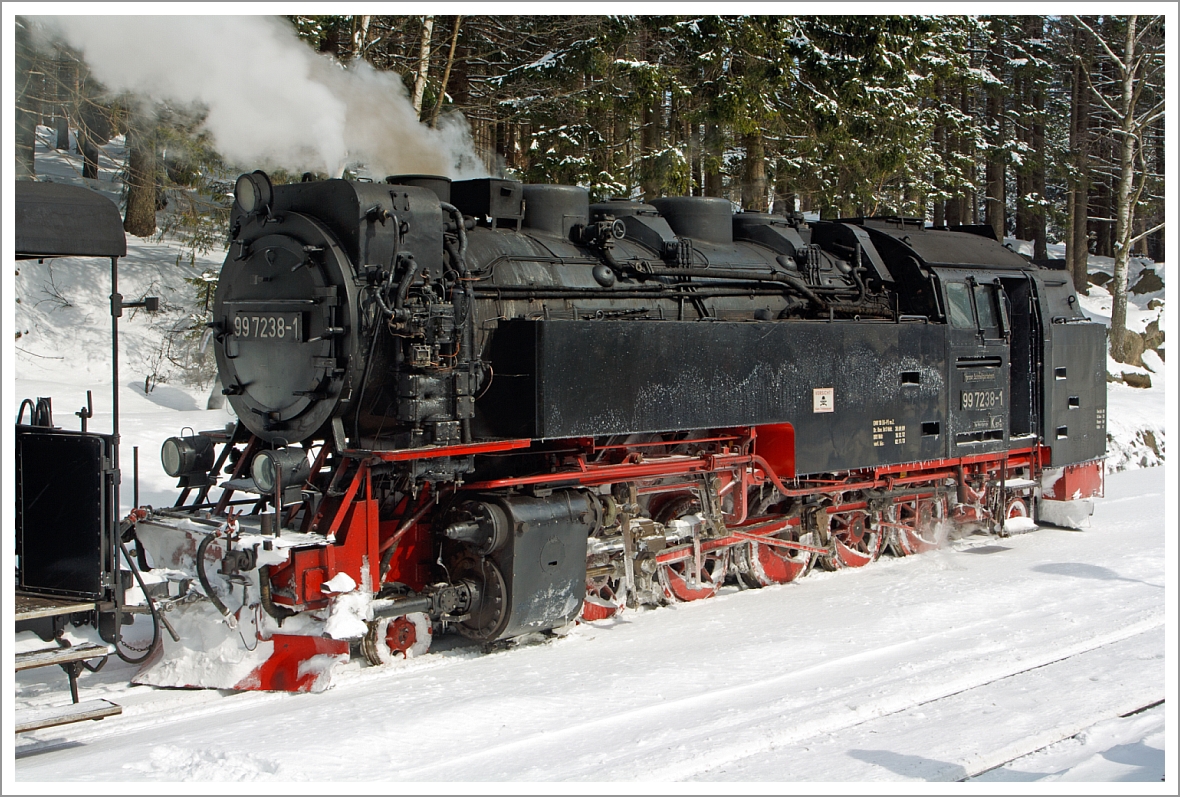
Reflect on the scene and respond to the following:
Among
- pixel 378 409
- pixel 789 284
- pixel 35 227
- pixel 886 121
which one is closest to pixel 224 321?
pixel 378 409

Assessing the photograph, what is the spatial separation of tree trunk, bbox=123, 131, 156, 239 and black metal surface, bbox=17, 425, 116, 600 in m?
9.88

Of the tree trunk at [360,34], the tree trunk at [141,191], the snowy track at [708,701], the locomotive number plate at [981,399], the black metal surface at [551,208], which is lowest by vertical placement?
the snowy track at [708,701]

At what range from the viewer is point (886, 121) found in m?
17.9

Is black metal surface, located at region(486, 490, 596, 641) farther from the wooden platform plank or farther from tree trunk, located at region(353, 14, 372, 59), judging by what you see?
tree trunk, located at region(353, 14, 372, 59)

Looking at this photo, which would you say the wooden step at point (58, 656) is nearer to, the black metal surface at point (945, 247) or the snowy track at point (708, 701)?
the snowy track at point (708, 701)

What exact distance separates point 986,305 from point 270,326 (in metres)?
6.33

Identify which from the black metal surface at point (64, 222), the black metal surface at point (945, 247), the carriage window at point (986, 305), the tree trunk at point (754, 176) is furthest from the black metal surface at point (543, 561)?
the tree trunk at point (754, 176)

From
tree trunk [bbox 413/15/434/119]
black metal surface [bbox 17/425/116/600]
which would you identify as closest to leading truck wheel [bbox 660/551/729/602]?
black metal surface [bbox 17/425/116/600]

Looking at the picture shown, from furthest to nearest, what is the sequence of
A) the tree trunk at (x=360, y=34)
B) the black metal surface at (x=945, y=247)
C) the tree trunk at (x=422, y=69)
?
the tree trunk at (x=422, y=69) < the tree trunk at (x=360, y=34) < the black metal surface at (x=945, y=247)

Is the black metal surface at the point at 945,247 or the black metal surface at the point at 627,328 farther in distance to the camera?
the black metal surface at the point at 945,247

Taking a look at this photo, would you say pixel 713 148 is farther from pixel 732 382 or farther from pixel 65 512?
pixel 65 512

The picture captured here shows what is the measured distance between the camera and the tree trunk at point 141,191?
49.4 feet

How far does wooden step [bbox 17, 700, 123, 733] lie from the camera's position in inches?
189

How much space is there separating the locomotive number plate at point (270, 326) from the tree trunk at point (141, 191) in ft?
28.2
